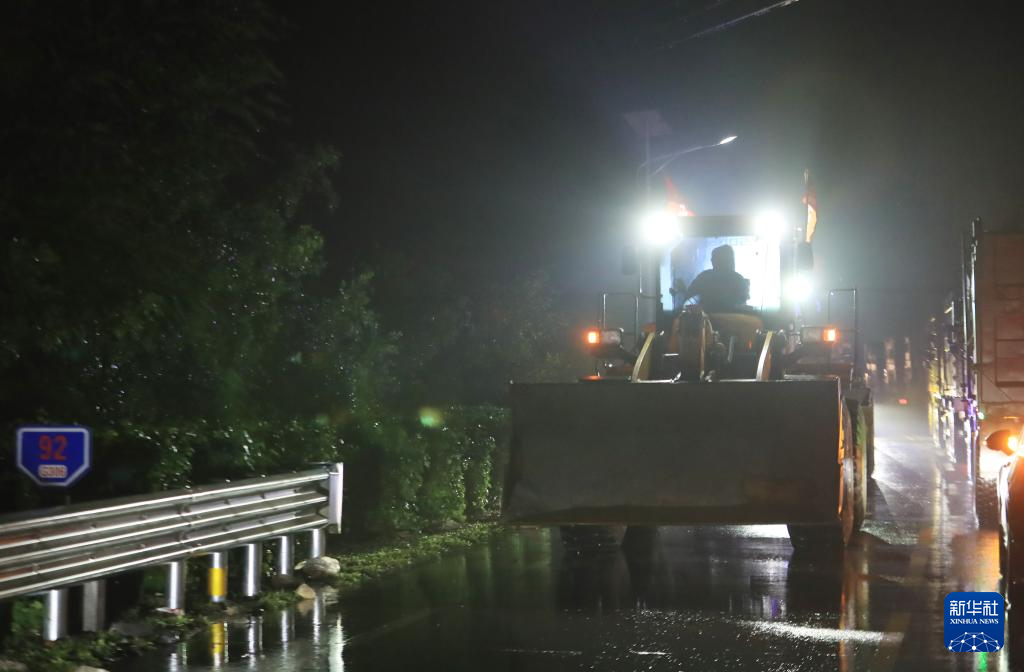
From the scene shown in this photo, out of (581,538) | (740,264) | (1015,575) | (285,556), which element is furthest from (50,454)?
(740,264)

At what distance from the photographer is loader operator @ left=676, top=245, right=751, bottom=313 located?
15.5 meters

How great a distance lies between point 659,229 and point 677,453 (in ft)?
15.6

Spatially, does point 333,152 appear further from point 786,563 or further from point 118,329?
point 786,563

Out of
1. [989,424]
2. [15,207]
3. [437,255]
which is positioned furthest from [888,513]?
[437,255]

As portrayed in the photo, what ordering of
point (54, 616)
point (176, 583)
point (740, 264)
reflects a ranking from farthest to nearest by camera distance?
1. point (740, 264)
2. point (176, 583)
3. point (54, 616)

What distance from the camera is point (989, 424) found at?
19.3 m

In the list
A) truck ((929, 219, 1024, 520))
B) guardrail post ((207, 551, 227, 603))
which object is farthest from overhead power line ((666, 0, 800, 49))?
guardrail post ((207, 551, 227, 603))

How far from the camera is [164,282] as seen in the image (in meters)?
12.1

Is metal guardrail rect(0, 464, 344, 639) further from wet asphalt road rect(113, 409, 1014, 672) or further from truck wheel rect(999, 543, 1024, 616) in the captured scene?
truck wheel rect(999, 543, 1024, 616)

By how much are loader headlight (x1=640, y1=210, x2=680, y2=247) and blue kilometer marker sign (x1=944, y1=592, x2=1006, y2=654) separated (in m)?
6.75

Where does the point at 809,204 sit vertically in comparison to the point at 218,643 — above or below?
above

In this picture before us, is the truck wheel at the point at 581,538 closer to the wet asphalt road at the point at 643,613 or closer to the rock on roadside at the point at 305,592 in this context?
the wet asphalt road at the point at 643,613

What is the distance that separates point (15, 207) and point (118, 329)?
4.30 feet

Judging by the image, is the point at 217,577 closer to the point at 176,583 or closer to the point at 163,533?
the point at 176,583
